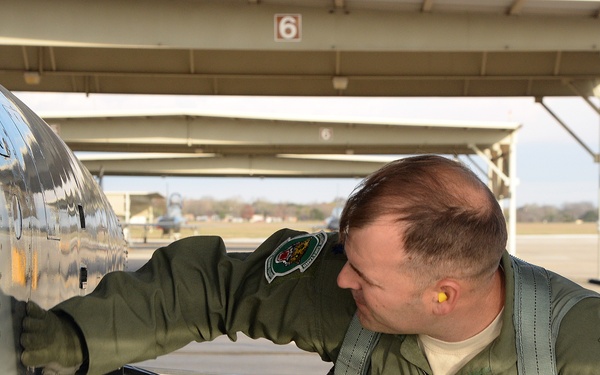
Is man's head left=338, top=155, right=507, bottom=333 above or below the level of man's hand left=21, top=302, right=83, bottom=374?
above

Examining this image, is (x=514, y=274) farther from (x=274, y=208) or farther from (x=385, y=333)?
(x=274, y=208)

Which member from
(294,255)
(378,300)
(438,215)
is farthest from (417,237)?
(294,255)

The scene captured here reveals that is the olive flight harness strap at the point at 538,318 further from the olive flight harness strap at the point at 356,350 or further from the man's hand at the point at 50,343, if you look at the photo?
the man's hand at the point at 50,343

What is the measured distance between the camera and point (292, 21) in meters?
9.28

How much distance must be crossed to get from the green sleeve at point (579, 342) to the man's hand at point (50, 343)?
3.61ft

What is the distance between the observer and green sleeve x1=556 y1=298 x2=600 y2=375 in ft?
6.07

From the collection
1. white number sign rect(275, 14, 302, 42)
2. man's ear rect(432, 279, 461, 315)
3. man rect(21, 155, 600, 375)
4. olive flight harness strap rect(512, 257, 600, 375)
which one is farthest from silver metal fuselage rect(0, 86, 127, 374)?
white number sign rect(275, 14, 302, 42)

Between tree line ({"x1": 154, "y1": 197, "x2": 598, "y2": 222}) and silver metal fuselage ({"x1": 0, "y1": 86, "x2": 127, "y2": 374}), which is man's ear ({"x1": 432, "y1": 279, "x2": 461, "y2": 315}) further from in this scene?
tree line ({"x1": 154, "y1": 197, "x2": 598, "y2": 222})

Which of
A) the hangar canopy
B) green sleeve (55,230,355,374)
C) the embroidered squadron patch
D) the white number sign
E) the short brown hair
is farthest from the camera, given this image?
the white number sign

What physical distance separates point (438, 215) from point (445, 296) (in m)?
0.20

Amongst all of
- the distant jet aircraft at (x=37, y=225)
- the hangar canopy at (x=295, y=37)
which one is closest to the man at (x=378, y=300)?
the distant jet aircraft at (x=37, y=225)

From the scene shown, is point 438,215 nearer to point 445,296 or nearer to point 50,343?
point 445,296

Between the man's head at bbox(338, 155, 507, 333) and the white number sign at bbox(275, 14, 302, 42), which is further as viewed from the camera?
the white number sign at bbox(275, 14, 302, 42)

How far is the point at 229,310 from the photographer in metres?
2.17
